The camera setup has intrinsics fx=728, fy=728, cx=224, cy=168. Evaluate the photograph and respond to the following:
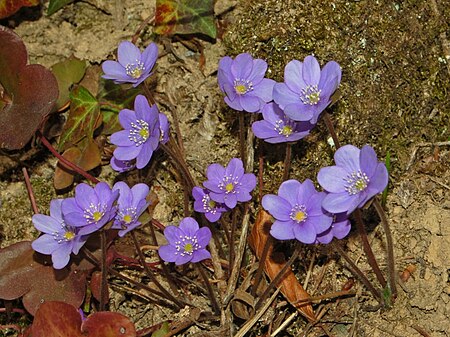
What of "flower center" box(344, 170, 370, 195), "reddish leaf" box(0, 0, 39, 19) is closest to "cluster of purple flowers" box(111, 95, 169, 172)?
"flower center" box(344, 170, 370, 195)

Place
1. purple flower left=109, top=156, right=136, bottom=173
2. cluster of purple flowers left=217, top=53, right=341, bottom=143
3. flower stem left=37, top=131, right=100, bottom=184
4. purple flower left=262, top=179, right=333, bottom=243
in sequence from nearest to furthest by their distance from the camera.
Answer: purple flower left=262, top=179, right=333, bottom=243
cluster of purple flowers left=217, top=53, right=341, bottom=143
purple flower left=109, top=156, right=136, bottom=173
flower stem left=37, top=131, right=100, bottom=184

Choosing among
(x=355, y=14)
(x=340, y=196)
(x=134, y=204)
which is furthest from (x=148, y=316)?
(x=355, y=14)

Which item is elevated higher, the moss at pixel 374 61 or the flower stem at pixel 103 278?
the moss at pixel 374 61

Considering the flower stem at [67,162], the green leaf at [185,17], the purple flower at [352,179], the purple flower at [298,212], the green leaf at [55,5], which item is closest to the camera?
the purple flower at [352,179]

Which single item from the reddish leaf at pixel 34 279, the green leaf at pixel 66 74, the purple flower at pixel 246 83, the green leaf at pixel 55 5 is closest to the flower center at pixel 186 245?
the reddish leaf at pixel 34 279

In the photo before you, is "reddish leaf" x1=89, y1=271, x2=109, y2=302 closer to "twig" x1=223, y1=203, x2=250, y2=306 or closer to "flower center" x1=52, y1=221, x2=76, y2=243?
"flower center" x1=52, y1=221, x2=76, y2=243

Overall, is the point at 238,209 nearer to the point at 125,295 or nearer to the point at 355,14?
the point at 125,295

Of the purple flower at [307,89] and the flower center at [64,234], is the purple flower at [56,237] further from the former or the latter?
the purple flower at [307,89]
